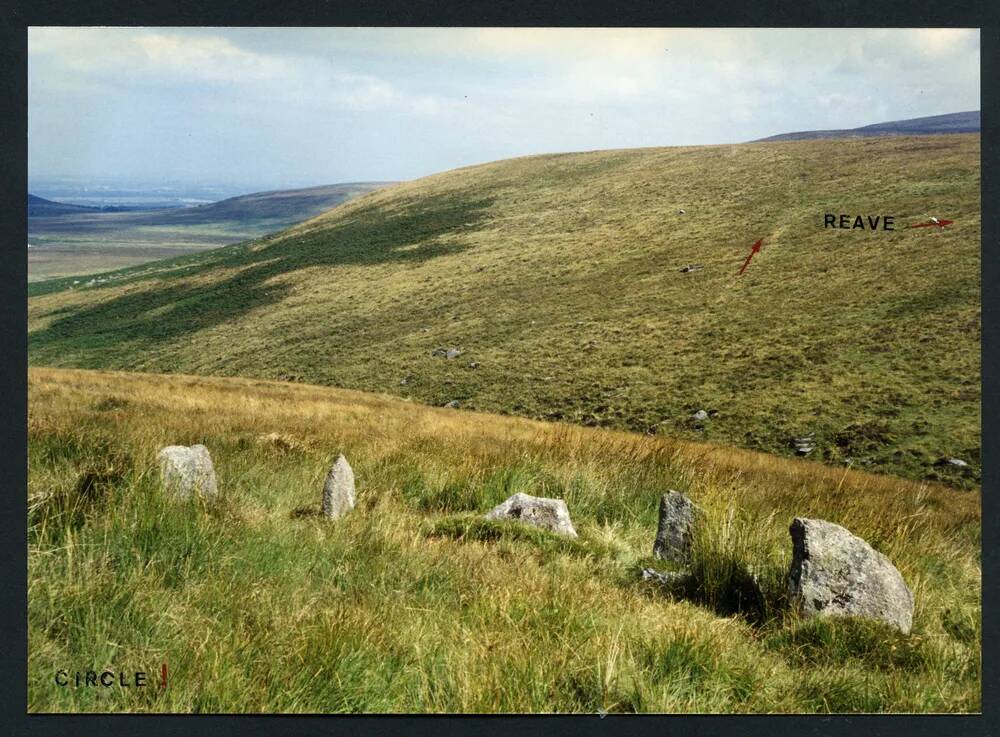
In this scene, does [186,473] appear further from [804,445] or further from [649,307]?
[649,307]

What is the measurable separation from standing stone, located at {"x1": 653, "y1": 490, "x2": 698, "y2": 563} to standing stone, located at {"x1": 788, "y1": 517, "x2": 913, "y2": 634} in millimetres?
1051

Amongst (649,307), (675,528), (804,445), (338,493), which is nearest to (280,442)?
(338,493)

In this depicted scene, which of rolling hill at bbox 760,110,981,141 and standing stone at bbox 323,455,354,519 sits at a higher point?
rolling hill at bbox 760,110,981,141

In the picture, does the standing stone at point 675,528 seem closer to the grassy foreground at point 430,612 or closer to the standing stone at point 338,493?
the grassy foreground at point 430,612

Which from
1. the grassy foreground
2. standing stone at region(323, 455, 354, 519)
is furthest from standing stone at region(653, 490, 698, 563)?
standing stone at region(323, 455, 354, 519)

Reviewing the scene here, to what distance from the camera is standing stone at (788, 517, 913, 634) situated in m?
3.79

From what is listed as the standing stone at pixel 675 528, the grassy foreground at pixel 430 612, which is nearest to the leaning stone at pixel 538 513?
the grassy foreground at pixel 430 612

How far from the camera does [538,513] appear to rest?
17.1 feet

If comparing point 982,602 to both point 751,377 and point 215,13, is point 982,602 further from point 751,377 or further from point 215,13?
point 751,377

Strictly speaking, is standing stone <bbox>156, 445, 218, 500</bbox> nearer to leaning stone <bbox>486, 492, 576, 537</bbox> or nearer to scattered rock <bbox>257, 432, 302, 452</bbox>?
scattered rock <bbox>257, 432, 302, 452</bbox>

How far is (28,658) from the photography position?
3.23m

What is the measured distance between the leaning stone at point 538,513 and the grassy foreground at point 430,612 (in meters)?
0.21

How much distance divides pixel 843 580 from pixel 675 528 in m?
1.30

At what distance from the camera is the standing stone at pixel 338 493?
16.6 ft
